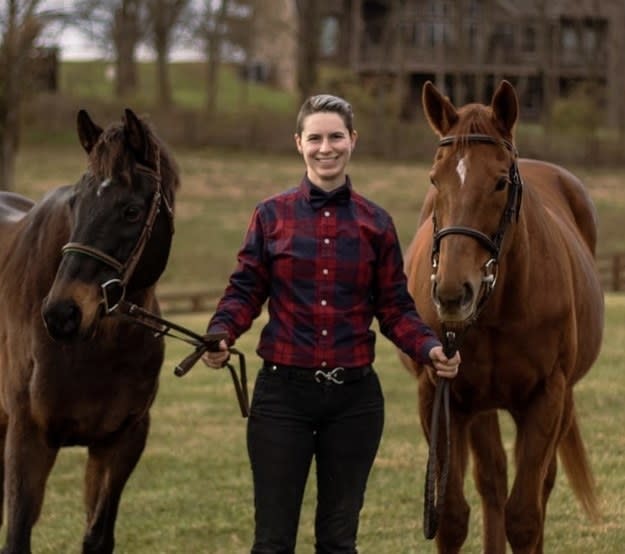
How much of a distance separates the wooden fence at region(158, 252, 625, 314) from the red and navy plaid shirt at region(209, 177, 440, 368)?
19110mm

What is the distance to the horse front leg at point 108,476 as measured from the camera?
5.44 meters

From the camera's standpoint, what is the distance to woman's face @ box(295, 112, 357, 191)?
4.61 meters

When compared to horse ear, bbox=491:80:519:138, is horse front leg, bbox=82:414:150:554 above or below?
below

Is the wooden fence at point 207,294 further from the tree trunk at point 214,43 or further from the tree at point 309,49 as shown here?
the tree trunk at point 214,43

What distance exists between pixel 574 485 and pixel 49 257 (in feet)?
10.4

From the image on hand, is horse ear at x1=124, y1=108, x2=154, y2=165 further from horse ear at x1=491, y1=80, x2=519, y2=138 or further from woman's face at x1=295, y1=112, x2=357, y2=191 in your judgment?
horse ear at x1=491, y1=80, x2=519, y2=138

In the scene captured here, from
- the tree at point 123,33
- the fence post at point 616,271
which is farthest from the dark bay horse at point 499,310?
the tree at point 123,33

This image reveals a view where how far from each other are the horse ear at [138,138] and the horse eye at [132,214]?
22cm

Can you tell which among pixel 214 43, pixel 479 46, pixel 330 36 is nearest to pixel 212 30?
pixel 214 43

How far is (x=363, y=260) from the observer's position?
4.65 metres

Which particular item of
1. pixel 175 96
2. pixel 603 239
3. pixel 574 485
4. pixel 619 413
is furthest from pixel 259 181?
pixel 574 485

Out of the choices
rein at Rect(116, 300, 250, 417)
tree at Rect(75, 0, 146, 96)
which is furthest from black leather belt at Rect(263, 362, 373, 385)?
tree at Rect(75, 0, 146, 96)

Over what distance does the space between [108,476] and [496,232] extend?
182 centimetres

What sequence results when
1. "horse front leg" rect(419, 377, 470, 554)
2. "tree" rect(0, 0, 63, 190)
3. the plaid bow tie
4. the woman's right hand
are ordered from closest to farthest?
1. the woman's right hand
2. the plaid bow tie
3. "horse front leg" rect(419, 377, 470, 554)
4. "tree" rect(0, 0, 63, 190)
